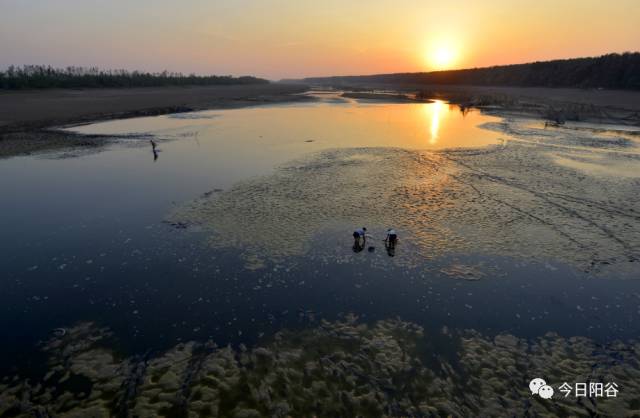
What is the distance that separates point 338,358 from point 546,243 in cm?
1105

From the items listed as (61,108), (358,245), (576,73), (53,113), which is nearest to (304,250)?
(358,245)

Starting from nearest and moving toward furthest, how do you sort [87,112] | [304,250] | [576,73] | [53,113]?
[304,250]
[53,113]
[87,112]
[576,73]

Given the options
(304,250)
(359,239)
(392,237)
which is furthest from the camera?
(359,239)

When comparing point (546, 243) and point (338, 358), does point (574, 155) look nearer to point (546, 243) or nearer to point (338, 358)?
point (546, 243)

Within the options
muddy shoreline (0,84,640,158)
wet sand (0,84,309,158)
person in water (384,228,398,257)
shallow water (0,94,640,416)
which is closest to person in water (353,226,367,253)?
shallow water (0,94,640,416)

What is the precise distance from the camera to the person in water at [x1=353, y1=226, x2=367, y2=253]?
13.6 meters

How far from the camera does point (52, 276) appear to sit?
1156 centimetres

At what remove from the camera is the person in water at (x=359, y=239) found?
44.5 ft

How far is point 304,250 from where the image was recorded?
1358 cm

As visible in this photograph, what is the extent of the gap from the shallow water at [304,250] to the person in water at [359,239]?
0.43 metres

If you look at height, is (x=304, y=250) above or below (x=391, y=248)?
below

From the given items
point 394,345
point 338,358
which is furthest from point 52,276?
point 394,345

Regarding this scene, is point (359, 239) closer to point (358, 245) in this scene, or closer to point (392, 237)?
Answer: point (358, 245)

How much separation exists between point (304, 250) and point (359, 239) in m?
2.35
